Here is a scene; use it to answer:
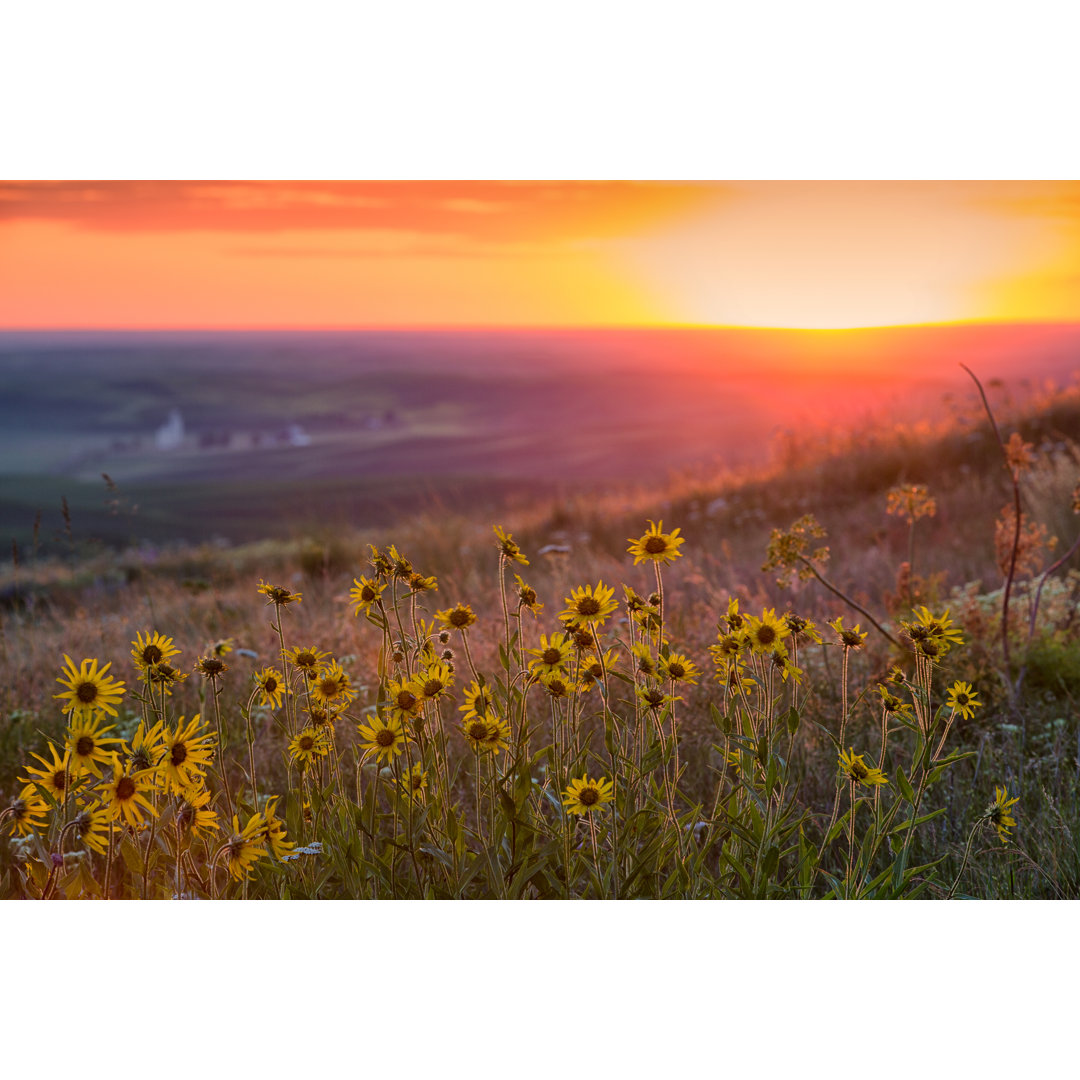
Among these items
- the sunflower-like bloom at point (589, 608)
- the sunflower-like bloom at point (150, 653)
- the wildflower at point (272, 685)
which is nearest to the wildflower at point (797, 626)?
the sunflower-like bloom at point (589, 608)

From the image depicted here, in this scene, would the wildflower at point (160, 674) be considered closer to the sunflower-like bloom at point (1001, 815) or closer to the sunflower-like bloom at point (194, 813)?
the sunflower-like bloom at point (194, 813)

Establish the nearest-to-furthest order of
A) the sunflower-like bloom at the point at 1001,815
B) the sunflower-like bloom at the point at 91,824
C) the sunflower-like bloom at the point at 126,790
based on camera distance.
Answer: the sunflower-like bloom at the point at 91,824 < the sunflower-like bloom at the point at 126,790 < the sunflower-like bloom at the point at 1001,815

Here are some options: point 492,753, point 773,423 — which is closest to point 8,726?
point 492,753

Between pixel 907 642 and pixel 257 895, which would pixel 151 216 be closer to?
pixel 257 895

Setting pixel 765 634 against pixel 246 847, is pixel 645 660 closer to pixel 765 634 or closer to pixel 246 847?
pixel 765 634

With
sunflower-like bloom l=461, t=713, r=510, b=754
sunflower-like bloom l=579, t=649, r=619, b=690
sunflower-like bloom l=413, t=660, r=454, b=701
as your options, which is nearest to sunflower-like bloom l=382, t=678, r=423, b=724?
sunflower-like bloom l=413, t=660, r=454, b=701

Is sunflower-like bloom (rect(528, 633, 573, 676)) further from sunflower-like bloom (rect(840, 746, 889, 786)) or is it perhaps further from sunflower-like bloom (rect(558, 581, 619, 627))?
sunflower-like bloom (rect(840, 746, 889, 786))
